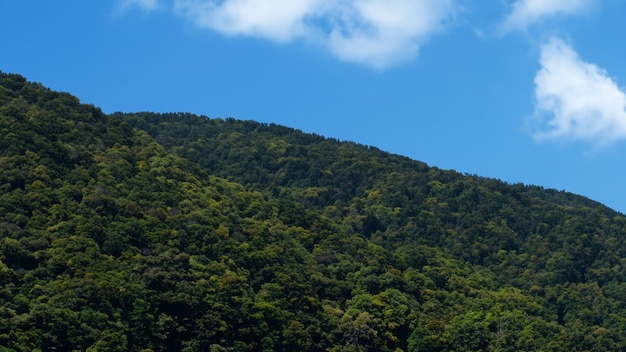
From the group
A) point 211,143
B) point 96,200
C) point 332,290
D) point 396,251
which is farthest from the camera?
point 211,143

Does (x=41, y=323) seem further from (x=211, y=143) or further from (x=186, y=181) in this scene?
(x=211, y=143)

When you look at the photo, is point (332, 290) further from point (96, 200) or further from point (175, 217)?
point (96, 200)

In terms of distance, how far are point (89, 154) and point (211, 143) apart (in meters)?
53.8

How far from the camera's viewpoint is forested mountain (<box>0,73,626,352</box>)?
7975cm

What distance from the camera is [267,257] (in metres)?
95.8

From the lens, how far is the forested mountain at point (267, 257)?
79750mm

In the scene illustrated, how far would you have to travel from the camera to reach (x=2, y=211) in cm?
8469

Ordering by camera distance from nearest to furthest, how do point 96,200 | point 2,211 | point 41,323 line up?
point 41,323
point 2,211
point 96,200

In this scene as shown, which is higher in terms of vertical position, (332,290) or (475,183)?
(475,183)

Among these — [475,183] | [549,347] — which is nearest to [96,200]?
[549,347]

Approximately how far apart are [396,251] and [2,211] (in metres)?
47.3

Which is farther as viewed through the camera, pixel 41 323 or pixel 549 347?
pixel 549 347

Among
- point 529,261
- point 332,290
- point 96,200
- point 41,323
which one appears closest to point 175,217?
point 96,200

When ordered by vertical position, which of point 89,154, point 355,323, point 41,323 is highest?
point 89,154
